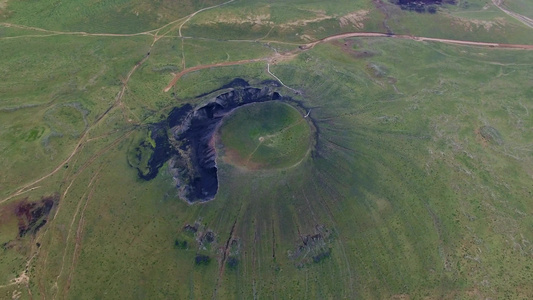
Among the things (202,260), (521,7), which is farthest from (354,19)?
(202,260)

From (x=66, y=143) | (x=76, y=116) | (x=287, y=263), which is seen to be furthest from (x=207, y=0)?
(x=287, y=263)

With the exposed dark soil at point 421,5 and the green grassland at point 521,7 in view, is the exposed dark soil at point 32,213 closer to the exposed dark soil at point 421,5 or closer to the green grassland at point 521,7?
the exposed dark soil at point 421,5

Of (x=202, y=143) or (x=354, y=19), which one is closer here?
(x=202, y=143)

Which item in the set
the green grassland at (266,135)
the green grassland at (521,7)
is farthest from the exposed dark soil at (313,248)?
the green grassland at (521,7)

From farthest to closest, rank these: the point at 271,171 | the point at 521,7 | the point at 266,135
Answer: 1. the point at 521,7
2. the point at 266,135
3. the point at 271,171

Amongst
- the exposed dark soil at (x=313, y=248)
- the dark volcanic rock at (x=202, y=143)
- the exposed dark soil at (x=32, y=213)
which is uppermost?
the dark volcanic rock at (x=202, y=143)

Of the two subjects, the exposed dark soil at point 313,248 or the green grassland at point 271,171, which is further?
the exposed dark soil at point 313,248

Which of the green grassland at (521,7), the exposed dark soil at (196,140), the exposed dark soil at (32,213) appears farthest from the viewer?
the green grassland at (521,7)

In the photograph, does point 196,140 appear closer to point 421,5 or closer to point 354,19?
point 354,19
